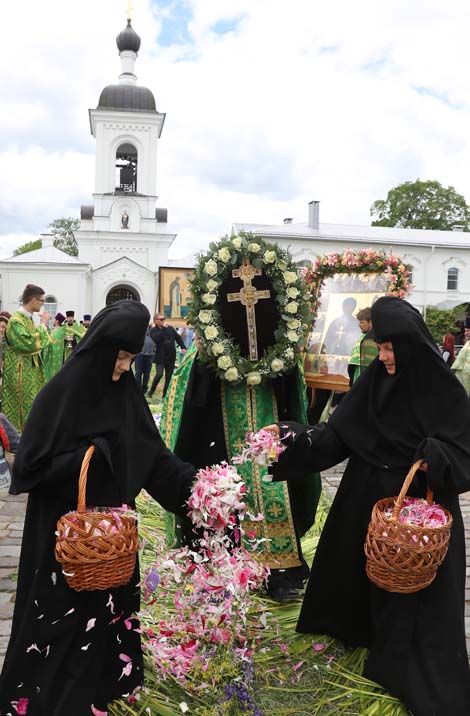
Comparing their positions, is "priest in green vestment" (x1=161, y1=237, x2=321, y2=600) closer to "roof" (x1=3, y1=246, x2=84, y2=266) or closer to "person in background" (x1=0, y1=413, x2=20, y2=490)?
"person in background" (x1=0, y1=413, x2=20, y2=490)

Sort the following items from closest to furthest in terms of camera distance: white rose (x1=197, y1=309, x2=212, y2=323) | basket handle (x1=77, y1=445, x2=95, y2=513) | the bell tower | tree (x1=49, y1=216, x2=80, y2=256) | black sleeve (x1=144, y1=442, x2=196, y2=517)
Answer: basket handle (x1=77, y1=445, x2=95, y2=513)
black sleeve (x1=144, y1=442, x2=196, y2=517)
white rose (x1=197, y1=309, x2=212, y2=323)
the bell tower
tree (x1=49, y1=216, x2=80, y2=256)

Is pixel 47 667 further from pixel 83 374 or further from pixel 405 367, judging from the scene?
pixel 405 367

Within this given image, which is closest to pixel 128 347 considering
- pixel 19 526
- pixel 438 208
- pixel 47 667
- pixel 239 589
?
pixel 239 589

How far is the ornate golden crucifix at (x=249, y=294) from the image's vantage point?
181 inches

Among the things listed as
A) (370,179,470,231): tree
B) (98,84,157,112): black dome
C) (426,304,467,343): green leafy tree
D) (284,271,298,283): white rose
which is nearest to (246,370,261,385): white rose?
(284,271,298,283): white rose

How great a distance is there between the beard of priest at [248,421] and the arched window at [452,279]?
1467 inches

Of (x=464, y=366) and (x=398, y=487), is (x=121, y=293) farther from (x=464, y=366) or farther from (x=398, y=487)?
(x=398, y=487)

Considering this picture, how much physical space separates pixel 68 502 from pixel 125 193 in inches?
1360

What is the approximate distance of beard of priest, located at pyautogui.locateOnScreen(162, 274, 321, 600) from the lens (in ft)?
14.8

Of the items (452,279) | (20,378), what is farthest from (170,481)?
(452,279)

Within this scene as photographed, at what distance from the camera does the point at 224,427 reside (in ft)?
15.1

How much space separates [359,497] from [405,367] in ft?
2.44

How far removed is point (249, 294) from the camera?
4613 mm

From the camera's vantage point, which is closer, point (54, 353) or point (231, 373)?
point (231, 373)
